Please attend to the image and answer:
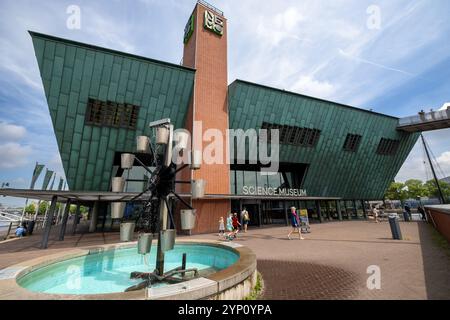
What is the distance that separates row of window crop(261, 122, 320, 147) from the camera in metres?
25.2

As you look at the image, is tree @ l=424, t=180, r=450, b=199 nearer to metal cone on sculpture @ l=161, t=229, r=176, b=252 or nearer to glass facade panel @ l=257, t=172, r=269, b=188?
glass facade panel @ l=257, t=172, r=269, b=188

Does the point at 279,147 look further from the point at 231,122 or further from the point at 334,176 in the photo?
the point at 334,176

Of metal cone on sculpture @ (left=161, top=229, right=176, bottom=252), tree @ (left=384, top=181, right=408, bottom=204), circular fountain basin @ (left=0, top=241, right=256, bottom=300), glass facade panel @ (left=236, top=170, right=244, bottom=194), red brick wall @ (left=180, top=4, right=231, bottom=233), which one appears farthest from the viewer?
tree @ (left=384, top=181, right=408, bottom=204)

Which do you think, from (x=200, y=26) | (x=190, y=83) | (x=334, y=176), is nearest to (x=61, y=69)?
(x=190, y=83)

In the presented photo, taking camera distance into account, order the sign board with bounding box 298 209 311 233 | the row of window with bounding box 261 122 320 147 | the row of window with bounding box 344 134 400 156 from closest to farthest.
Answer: the sign board with bounding box 298 209 311 233 < the row of window with bounding box 261 122 320 147 < the row of window with bounding box 344 134 400 156

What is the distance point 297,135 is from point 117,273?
23614 mm

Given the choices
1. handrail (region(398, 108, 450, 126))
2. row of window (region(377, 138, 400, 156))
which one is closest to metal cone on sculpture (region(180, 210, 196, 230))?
row of window (region(377, 138, 400, 156))

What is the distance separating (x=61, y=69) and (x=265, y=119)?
19207 mm

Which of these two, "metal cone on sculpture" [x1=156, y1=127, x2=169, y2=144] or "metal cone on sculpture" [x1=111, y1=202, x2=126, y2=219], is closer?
"metal cone on sculpture" [x1=111, y1=202, x2=126, y2=219]

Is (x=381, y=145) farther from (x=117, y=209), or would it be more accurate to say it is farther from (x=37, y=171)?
(x=37, y=171)

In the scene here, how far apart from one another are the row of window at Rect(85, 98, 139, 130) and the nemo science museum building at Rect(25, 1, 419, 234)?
84 millimetres

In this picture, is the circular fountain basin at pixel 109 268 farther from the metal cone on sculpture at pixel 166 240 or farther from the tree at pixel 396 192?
the tree at pixel 396 192
